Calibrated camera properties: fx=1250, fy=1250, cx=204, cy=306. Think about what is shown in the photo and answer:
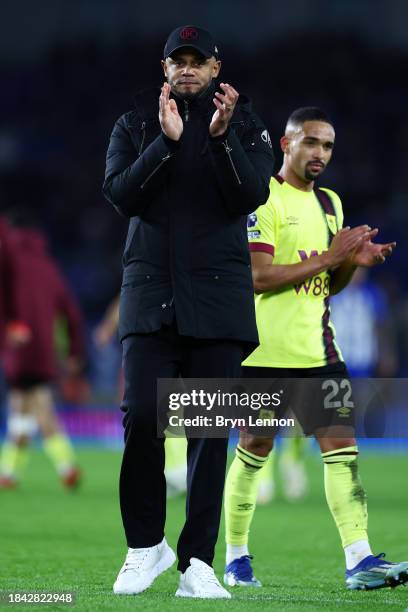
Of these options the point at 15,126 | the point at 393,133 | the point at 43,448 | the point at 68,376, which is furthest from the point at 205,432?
the point at 15,126

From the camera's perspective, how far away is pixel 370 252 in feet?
18.1

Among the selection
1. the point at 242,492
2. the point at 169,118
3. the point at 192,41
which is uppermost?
the point at 192,41

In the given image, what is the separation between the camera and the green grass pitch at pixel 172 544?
4.68 meters

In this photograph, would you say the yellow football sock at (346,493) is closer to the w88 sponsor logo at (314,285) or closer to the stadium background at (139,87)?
the w88 sponsor logo at (314,285)

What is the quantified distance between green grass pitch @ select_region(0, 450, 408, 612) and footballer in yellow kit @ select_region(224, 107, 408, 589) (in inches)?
12.2

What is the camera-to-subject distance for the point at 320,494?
1080 centimetres

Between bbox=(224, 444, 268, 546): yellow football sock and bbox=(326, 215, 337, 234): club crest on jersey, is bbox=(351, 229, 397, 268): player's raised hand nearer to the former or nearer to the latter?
bbox=(326, 215, 337, 234): club crest on jersey

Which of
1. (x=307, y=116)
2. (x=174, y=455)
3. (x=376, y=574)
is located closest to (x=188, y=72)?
(x=307, y=116)

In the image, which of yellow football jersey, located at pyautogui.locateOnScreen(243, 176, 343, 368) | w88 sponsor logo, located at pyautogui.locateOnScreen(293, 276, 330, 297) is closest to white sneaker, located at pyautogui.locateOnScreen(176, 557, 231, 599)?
yellow football jersey, located at pyautogui.locateOnScreen(243, 176, 343, 368)

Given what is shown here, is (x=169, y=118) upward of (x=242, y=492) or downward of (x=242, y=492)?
upward

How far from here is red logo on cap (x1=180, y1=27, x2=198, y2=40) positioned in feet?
15.5

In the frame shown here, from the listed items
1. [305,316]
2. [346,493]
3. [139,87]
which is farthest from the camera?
[139,87]

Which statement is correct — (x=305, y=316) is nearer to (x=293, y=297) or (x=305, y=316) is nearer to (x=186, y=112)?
(x=293, y=297)

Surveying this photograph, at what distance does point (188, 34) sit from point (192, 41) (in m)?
0.04
